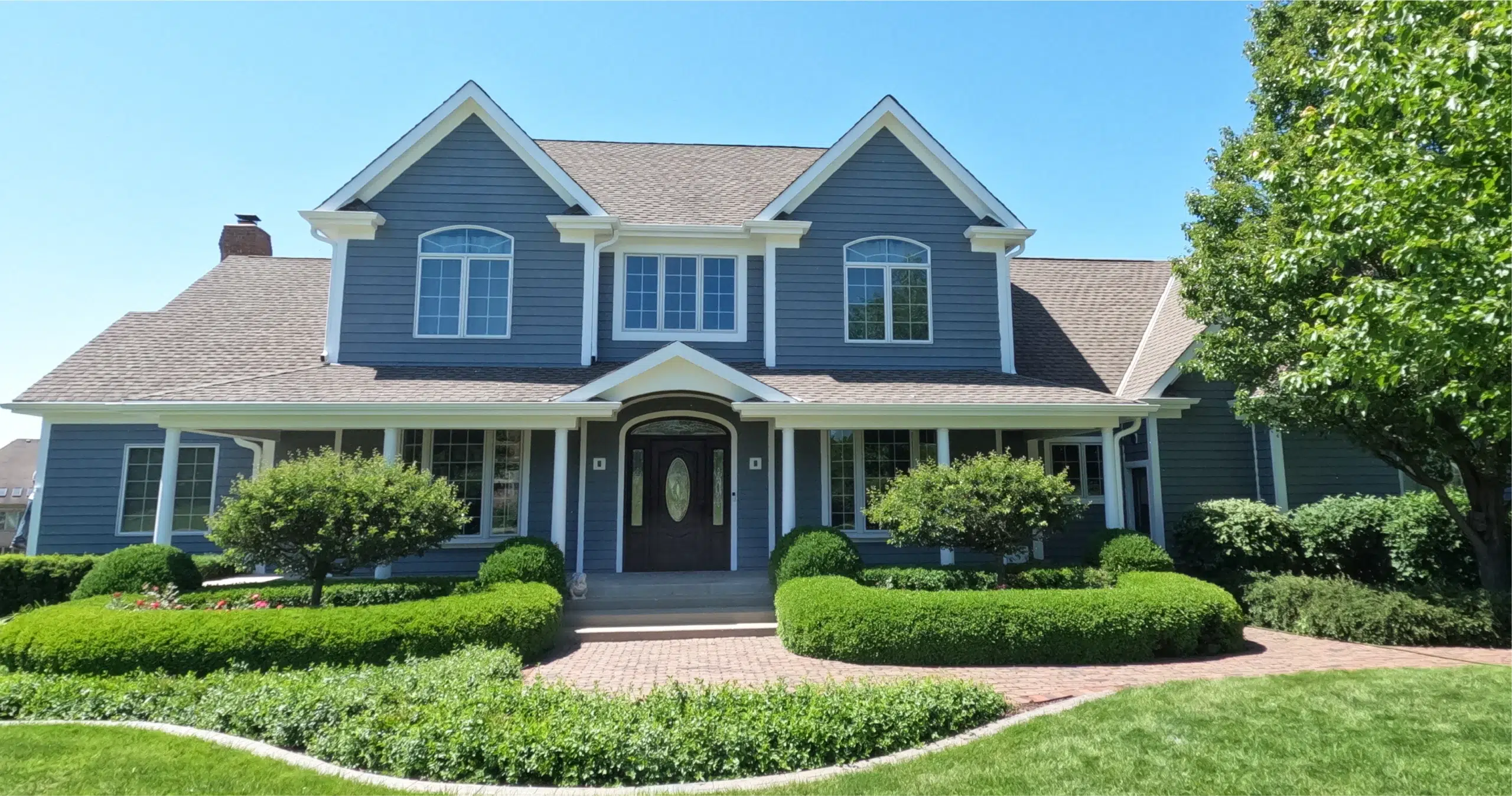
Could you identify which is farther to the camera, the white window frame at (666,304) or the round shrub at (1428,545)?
the white window frame at (666,304)

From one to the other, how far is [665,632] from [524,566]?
200cm

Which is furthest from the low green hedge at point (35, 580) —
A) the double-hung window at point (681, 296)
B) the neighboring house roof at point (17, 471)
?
the neighboring house roof at point (17, 471)

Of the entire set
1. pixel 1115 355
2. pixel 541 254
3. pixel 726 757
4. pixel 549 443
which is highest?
pixel 541 254

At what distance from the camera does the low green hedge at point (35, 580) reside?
12.0 metres

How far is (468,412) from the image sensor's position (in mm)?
11766

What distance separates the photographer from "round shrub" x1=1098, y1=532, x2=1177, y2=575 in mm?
11289

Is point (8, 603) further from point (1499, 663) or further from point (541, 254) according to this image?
point (1499, 663)

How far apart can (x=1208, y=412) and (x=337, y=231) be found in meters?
15.2

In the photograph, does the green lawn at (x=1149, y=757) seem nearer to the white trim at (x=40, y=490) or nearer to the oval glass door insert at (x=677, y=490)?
the oval glass door insert at (x=677, y=490)

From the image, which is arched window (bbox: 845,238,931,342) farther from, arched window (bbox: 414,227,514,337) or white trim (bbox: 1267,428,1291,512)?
white trim (bbox: 1267,428,1291,512)

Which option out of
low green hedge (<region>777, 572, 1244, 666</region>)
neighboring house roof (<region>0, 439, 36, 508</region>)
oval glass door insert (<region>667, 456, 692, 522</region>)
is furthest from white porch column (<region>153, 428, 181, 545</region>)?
neighboring house roof (<region>0, 439, 36, 508</region>)

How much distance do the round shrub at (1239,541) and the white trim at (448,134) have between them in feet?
35.9

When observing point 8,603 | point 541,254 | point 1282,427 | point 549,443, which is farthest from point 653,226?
point 8,603

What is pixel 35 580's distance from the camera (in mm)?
12148
